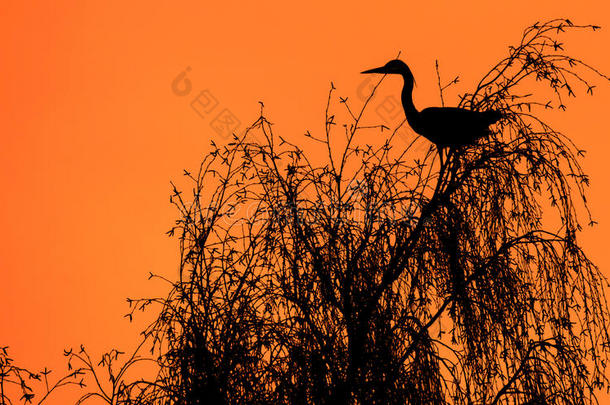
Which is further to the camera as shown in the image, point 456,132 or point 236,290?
point 456,132

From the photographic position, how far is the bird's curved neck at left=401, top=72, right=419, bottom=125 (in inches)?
233

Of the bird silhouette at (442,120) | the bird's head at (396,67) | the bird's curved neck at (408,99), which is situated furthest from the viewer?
the bird's head at (396,67)

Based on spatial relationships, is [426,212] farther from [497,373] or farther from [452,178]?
[497,373]

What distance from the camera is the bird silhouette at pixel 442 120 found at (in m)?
5.05

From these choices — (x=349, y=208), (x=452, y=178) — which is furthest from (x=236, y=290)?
(x=452, y=178)

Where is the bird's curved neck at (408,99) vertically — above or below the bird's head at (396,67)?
below

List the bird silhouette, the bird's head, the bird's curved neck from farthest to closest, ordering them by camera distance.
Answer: the bird's head, the bird's curved neck, the bird silhouette

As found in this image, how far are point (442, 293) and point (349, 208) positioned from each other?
72 cm

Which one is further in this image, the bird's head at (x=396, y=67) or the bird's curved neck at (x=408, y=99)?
the bird's head at (x=396, y=67)

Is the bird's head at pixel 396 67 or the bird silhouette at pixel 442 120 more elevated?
the bird's head at pixel 396 67

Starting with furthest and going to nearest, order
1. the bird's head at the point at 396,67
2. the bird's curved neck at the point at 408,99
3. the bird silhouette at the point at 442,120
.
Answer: the bird's head at the point at 396,67 → the bird's curved neck at the point at 408,99 → the bird silhouette at the point at 442,120

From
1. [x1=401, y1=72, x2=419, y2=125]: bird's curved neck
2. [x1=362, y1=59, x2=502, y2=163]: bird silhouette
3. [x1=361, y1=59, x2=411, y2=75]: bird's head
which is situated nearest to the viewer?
[x1=362, y1=59, x2=502, y2=163]: bird silhouette

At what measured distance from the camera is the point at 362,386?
13.7 ft

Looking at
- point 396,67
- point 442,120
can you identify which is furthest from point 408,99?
point 442,120
